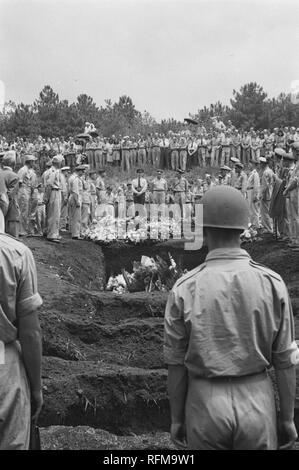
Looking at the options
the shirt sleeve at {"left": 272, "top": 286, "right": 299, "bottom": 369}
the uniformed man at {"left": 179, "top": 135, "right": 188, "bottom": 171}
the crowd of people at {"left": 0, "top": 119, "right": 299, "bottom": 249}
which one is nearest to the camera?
the shirt sleeve at {"left": 272, "top": 286, "right": 299, "bottom": 369}

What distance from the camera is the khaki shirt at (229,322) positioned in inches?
116

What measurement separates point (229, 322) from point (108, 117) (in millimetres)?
49339

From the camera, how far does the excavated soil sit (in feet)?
17.2

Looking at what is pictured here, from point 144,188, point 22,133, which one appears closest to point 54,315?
point 144,188

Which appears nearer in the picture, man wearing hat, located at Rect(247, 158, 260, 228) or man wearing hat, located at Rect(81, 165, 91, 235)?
man wearing hat, located at Rect(247, 158, 260, 228)

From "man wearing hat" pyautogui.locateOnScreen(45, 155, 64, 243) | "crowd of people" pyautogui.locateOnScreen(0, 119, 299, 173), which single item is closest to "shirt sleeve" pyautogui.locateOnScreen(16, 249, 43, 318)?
"man wearing hat" pyautogui.locateOnScreen(45, 155, 64, 243)

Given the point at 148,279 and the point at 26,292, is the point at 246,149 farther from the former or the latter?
the point at 26,292

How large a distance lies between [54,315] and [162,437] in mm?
3373

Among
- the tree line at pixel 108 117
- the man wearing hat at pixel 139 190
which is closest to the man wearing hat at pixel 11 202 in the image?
the man wearing hat at pixel 139 190

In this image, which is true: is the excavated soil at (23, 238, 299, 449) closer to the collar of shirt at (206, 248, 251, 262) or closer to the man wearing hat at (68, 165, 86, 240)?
the collar of shirt at (206, 248, 251, 262)

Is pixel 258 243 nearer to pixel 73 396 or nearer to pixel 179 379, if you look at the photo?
pixel 73 396

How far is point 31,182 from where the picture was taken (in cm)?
1677

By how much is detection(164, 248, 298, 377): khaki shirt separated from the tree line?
41862 mm

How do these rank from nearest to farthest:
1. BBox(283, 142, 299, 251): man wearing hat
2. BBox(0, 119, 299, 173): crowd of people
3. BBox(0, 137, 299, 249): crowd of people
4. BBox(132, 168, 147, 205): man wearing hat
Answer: BBox(283, 142, 299, 251): man wearing hat → BBox(0, 137, 299, 249): crowd of people → BBox(132, 168, 147, 205): man wearing hat → BBox(0, 119, 299, 173): crowd of people
